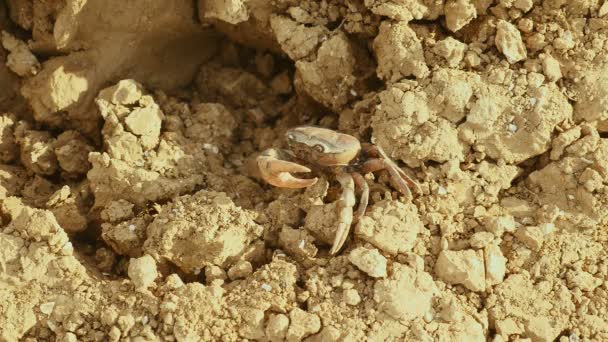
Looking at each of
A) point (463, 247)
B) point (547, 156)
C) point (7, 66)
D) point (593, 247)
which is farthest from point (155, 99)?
point (593, 247)

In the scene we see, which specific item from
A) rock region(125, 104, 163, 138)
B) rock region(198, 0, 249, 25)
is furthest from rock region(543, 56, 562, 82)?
rock region(125, 104, 163, 138)

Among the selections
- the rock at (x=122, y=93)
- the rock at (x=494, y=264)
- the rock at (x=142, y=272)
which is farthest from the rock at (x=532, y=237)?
the rock at (x=122, y=93)

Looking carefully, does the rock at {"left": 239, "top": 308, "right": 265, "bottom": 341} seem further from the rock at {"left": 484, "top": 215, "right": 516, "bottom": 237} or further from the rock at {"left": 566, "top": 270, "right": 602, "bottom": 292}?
the rock at {"left": 566, "top": 270, "right": 602, "bottom": 292}

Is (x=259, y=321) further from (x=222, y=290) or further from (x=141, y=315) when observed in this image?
(x=141, y=315)

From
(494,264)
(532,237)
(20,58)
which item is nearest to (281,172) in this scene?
(494,264)

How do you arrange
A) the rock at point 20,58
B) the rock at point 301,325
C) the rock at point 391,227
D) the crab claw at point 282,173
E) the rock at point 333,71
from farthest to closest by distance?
the rock at point 20,58, the rock at point 333,71, the crab claw at point 282,173, the rock at point 391,227, the rock at point 301,325

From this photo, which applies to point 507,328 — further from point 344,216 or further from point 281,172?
point 281,172

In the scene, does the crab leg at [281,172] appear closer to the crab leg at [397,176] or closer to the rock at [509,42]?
the crab leg at [397,176]
